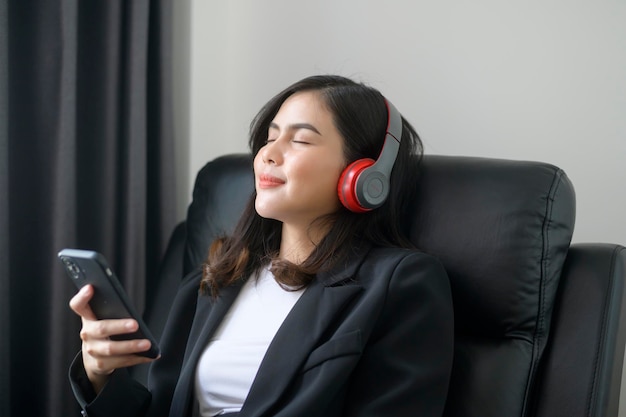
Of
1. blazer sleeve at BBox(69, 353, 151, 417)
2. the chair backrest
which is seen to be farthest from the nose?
blazer sleeve at BBox(69, 353, 151, 417)

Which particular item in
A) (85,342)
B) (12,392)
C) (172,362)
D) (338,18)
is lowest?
(12,392)

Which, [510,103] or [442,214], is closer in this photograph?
[442,214]

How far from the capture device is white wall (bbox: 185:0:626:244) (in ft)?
4.93

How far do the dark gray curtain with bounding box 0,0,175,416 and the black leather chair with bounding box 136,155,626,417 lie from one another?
3.00 feet

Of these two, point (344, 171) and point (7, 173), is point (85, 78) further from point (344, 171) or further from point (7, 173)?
point (344, 171)

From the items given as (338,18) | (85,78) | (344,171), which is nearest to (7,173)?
(85,78)

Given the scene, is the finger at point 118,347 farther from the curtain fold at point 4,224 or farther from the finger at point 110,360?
the curtain fold at point 4,224

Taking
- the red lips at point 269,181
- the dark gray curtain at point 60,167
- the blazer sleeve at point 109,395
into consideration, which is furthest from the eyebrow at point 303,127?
the dark gray curtain at point 60,167

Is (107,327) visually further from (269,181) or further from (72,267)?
(269,181)

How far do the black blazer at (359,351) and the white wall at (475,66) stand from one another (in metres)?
0.56

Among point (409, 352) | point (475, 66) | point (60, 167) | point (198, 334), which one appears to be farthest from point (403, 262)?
point (60, 167)

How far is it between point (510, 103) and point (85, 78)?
42.9 inches

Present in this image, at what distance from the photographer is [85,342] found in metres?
1.17

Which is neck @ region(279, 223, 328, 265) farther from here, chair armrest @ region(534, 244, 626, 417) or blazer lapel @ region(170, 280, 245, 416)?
chair armrest @ region(534, 244, 626, 417)
